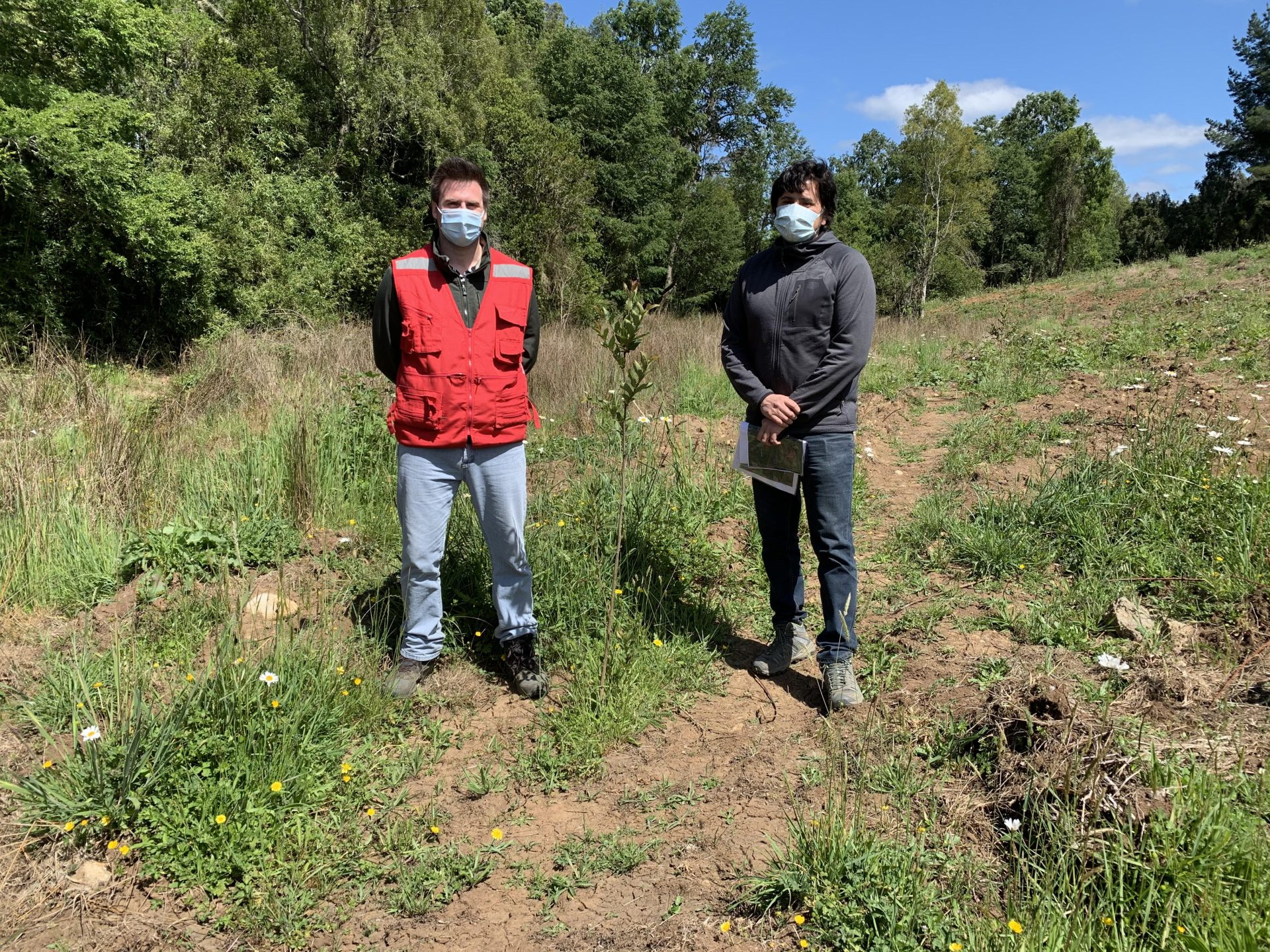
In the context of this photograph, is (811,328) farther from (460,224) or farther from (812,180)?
(460,224)

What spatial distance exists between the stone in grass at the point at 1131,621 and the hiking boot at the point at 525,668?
2542mm

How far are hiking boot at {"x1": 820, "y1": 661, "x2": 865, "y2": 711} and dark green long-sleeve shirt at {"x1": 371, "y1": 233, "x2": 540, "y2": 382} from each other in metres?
2.02

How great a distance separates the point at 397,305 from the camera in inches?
115

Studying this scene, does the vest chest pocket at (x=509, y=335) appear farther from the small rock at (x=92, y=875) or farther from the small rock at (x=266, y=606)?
the small rock at (x=92, y=875)

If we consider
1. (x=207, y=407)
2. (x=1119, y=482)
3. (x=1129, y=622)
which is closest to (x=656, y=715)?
(x=1129, y=622)

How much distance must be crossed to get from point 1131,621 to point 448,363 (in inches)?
123

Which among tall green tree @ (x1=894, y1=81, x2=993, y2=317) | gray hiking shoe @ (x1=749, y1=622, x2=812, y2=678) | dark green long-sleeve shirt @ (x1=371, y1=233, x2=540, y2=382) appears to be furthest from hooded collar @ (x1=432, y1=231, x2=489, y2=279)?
tall green tree @ (x1=894, y1=81, x2=993, y2=317)

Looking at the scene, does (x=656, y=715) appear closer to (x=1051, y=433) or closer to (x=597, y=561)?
(x=597, y=561)

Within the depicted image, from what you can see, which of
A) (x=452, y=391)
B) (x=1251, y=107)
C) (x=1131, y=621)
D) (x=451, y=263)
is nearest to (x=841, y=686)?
(x=1131, y=621)

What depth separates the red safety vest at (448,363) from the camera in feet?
9.41

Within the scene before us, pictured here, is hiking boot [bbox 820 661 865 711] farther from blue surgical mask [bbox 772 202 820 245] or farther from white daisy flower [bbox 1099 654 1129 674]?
blue surgical mask [bbox 772 202 820 245]

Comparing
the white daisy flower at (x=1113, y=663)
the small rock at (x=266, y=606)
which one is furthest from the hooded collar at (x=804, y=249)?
the small rock at (x=266, y=606)

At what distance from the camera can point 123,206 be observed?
40.4 ft

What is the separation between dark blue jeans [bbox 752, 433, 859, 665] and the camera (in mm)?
2906
